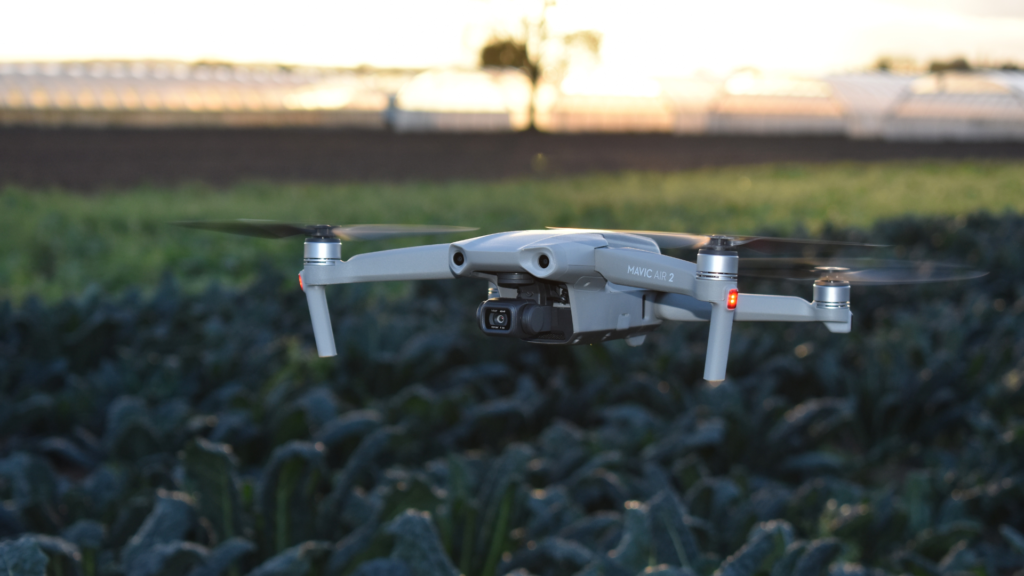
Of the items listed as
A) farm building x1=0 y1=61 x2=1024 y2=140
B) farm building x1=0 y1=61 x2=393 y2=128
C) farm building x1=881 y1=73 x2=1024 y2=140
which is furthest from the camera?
farm building x1=881 y1=73 x2=1024 y2=140

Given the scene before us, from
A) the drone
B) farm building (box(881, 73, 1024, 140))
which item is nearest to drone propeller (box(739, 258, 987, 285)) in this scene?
the drone

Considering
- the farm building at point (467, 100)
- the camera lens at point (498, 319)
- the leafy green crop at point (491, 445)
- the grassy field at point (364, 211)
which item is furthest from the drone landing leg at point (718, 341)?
the farm building at point (467, 100)

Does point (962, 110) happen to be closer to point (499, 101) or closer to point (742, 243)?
point (499, 101)

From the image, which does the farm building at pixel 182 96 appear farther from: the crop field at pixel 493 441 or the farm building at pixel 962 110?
the farm building at pixel 962 110

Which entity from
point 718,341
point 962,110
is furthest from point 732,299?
point 962,110

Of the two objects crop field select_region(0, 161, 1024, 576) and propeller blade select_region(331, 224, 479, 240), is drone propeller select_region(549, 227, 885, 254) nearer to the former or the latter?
propeller blade select_region(331, 224, 479, 240)

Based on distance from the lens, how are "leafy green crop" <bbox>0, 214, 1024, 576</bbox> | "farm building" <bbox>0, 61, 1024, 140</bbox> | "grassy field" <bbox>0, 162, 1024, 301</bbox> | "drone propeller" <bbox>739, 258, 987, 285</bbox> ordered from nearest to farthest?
"drone propeller" <bbox>739, 258, 987, 285</bbox> → "leafy green crop" <bbox>0, 214, 1024, 576</bbox> → "grassy field" <bbox>0, 162, 1024, 301</bbox> → "farm building" <bbox>0, 61, 1024, 140</bbox>

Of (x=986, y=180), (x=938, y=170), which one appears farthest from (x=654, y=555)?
(x=938, y=170)
